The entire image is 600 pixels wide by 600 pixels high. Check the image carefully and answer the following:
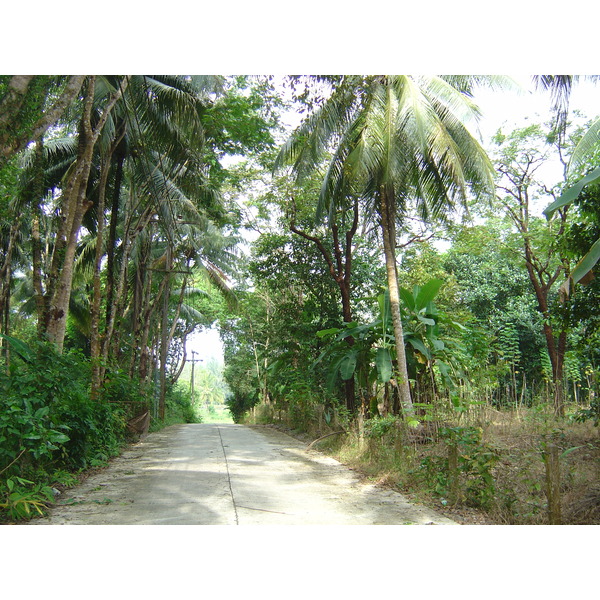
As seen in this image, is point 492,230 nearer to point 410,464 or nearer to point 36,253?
point 410,464

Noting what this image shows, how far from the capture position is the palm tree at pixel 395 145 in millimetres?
7746

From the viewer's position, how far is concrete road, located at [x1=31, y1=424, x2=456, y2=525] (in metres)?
4.60

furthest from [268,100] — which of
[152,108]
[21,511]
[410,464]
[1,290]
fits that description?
[1,290]

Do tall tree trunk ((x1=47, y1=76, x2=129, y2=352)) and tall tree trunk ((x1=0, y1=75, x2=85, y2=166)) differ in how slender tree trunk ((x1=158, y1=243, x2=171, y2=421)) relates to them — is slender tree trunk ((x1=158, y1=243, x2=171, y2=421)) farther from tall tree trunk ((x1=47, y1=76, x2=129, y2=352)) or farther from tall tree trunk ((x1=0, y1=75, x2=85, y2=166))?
tall tree trunk ((x1=0, y1=75, x2=85, y2=166))

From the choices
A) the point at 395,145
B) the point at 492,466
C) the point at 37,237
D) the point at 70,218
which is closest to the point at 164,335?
the point at 37,237

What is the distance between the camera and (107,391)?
30.8 ft

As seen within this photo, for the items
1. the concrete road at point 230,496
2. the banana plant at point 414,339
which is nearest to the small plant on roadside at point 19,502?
the concrete road at point 230,496

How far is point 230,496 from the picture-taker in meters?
5.39

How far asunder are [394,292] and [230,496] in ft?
14.1

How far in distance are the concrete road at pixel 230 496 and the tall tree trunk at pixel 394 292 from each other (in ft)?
4.86

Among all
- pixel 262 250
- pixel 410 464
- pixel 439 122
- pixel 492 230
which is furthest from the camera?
pixel 492 230

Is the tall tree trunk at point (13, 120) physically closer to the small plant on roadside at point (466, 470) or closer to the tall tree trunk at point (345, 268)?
the small plant on roadside at point (466, 470)

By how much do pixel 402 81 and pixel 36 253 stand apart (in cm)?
772

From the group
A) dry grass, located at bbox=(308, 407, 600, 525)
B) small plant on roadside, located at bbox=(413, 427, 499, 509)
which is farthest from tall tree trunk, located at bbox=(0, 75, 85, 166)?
dry grass, located at bbox=(308, 407, 600, 525)
